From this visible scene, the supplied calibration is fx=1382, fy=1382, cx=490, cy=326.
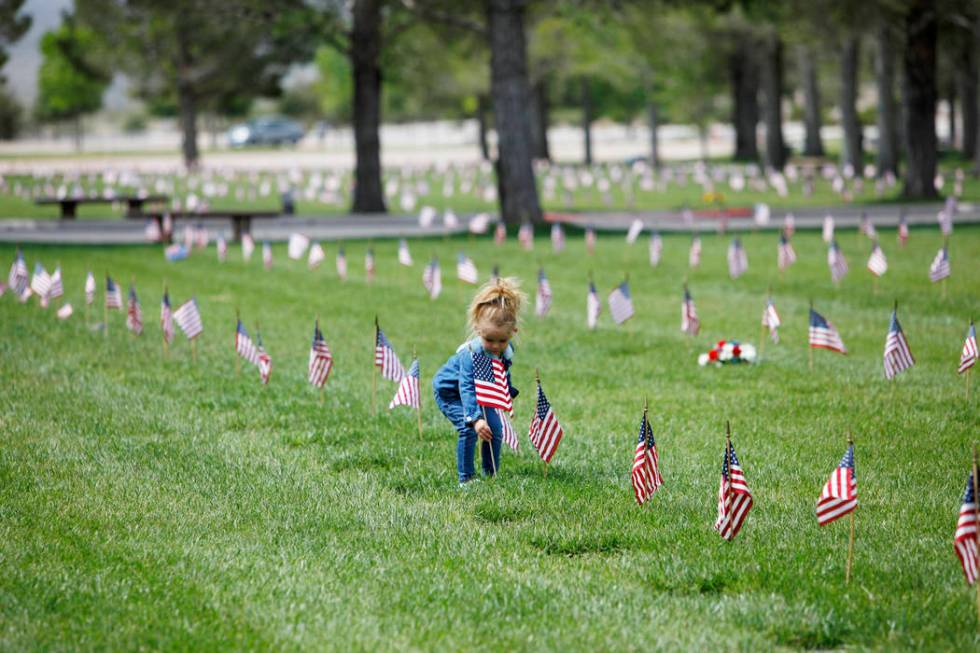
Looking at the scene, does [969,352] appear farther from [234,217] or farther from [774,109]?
[774,109]

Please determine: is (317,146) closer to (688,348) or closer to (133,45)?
(133,45)

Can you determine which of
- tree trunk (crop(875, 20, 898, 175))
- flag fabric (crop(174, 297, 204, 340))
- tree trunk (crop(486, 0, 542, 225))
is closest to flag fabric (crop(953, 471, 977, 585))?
flag fabric (crop(174, 297, 204, 340))

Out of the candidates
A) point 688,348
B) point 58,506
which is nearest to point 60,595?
point 58,506

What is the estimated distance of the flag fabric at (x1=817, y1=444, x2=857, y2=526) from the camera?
235 inches

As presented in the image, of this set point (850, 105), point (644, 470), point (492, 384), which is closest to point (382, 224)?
point (850, 105)

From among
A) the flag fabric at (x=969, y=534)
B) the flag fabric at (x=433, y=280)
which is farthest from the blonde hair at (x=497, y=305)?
the flag fabric at (x=433, y=280)

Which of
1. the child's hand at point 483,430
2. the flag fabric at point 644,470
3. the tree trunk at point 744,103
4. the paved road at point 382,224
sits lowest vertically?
the flag fabric at point 644,470

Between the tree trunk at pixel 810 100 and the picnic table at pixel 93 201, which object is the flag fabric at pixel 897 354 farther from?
the tree trunk at pixel 810 100

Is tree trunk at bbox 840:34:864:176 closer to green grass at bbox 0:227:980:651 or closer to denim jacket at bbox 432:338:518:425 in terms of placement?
green grass at bbox 0:227:980:651

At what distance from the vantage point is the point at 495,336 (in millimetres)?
7453

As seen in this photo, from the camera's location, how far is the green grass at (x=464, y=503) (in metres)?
5.68

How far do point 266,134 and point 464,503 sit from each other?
98.1 m

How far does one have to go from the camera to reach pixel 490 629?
18.5 ft

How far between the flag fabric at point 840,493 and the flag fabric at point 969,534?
57cm
